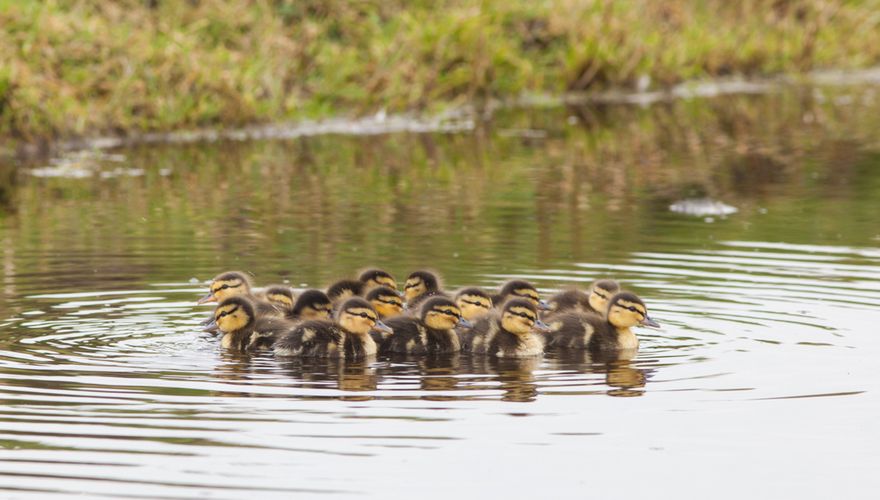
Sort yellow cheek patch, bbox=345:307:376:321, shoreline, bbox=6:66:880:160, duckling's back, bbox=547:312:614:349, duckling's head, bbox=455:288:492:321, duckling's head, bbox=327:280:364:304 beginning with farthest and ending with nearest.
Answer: shoreline, bbox=6:66:880:160 < duckling's head, bbox=327:280:364:304 < duckling's head, bbox=455:288:492:321 < duckling's back, bbox=547:312:614:349 < yellow cheek patch, bbox=345:307:376:321

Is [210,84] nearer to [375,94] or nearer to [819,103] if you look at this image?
[375,94]

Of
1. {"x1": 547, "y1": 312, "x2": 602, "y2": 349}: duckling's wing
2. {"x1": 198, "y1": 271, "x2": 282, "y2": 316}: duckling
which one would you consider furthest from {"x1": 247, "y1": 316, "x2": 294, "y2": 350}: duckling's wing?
{"x1": 547, "y1": 312, "x2": 602, "y2": 349}: duckling's wing

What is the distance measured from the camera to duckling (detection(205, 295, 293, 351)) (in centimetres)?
759

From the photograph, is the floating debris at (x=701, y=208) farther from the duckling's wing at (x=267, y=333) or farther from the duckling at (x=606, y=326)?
the duckling's wing at (x=267, y=333)

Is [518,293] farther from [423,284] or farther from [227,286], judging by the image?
[227,286]

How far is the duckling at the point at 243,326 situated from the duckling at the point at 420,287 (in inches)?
36.2

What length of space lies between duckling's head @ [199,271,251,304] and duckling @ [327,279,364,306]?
42cm

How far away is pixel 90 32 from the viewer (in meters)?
16.3

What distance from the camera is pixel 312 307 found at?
25.9ft

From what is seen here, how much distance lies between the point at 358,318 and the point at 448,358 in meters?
0.44

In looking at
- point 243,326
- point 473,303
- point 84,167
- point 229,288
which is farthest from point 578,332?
point 84,167

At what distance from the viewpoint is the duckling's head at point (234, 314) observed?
24.9ft

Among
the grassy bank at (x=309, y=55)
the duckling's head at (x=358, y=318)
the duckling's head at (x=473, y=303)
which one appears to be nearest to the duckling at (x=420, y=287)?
the duckling's head at (x=473, y=303)

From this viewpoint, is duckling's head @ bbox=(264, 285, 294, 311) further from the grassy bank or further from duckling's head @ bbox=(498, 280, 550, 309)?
the grassy bank
